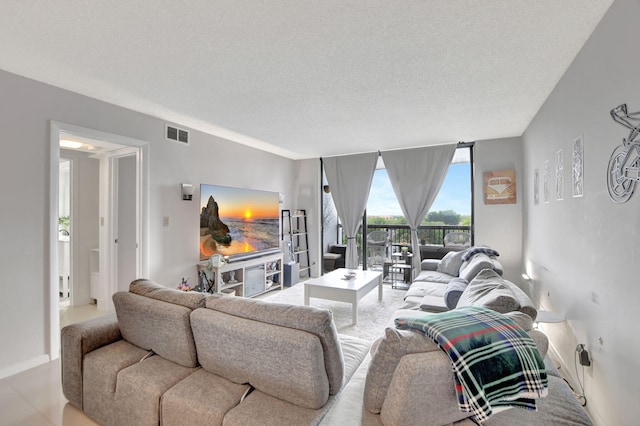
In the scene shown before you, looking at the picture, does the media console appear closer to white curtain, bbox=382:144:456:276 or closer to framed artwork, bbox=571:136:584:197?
white curtain, bbox=382:144:456:276

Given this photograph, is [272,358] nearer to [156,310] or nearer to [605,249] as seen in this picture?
[156,310]

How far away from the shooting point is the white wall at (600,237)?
147 centimetres

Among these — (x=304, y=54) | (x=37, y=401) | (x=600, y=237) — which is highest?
(x=304, y=54)

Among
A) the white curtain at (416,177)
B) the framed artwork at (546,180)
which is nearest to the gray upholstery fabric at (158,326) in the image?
the framed artwork at (546,180)

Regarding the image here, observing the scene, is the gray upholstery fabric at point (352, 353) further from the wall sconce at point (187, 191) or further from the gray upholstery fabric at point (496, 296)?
the wall sconce at point (187, 191)

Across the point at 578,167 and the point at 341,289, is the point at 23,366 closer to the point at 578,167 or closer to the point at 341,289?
the point at 341,289

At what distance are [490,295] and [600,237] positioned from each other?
27.5 inches

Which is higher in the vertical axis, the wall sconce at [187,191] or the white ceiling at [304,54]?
the white ceiling at [304,54]

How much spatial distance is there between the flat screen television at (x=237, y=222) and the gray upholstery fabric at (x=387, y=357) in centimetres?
347

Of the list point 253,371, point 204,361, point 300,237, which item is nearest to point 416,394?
point 253,371

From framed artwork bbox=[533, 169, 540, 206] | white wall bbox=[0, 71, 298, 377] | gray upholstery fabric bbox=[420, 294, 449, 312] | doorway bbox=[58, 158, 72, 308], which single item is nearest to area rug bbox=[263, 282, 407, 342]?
gray upholstery fabric bbox=[420, 294, 449, 312]

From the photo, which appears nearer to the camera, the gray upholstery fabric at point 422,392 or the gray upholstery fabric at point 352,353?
the gray upholstery fabric at point 422,392

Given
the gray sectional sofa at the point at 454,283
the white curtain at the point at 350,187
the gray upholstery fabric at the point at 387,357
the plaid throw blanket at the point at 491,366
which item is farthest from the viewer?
the white curtain at the point at 350,187

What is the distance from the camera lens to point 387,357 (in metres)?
1.18
